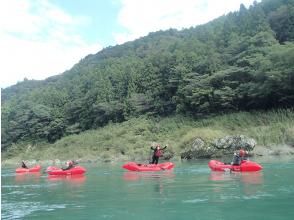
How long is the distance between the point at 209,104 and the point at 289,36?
45.6 feet

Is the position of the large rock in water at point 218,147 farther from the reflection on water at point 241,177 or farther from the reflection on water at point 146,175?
the reflection on water at point 241,177

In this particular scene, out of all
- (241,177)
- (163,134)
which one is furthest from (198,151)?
(241,177)

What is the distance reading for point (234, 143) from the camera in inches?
1340

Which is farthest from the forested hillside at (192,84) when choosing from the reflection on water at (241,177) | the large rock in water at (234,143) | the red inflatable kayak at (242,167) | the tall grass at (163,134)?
the reflection on water at (241,177)

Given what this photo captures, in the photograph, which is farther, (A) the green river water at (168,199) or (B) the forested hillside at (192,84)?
(B) the forested hillside at (192,84)

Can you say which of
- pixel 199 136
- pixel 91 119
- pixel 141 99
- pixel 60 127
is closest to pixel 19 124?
pixel 60 127

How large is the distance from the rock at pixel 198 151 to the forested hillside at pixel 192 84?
27.5 ft

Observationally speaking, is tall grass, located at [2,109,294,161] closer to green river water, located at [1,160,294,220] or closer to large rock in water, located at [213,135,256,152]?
large rock in water, located at [213,135,256,152]

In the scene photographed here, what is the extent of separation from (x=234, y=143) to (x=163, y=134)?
41.4 ft

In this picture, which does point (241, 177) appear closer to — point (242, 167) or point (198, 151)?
point (242, 167)

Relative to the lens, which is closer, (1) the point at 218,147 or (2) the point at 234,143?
(2) the point at 234,143

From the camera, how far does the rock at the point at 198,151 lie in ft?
114

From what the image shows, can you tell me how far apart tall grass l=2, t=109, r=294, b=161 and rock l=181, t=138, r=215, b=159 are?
83 cm

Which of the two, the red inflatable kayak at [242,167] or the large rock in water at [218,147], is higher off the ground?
the large rock in water at [218,147]
